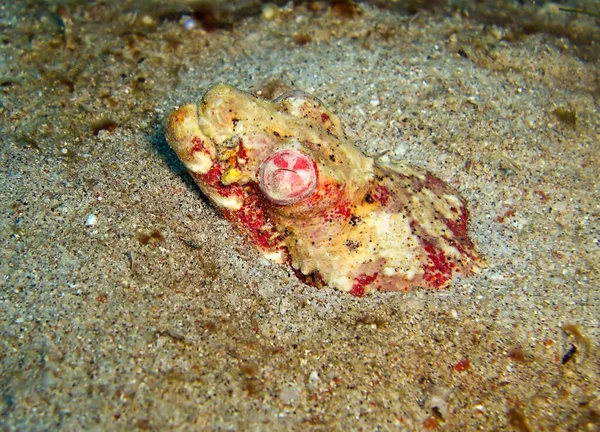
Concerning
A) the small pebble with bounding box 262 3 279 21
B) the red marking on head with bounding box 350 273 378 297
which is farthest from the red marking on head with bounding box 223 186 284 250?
the small pebble with bounding box 262 3 279 21

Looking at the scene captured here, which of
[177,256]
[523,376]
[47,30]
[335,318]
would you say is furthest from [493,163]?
[47,30]

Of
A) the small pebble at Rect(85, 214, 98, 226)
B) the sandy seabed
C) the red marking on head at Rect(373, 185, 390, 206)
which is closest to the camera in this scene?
the sandy seabed

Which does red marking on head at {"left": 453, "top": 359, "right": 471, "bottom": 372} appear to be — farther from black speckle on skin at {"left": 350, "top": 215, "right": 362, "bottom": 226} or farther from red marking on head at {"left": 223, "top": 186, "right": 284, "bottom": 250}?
red marking on head at {"left": 223, "top": 186, "right": 284, "bottom": 250}

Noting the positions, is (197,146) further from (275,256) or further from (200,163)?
(275,256)

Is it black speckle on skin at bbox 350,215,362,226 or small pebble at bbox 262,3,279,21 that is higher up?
small pebble at bbox 262,3,279,21

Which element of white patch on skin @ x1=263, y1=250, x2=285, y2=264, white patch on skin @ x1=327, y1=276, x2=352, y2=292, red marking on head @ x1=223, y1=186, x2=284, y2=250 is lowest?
white patch on skin @ x1=263, y1=250, x2=285, y2=264

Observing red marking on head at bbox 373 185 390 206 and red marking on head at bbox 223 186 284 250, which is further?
red marking on head at bbox 373 185 390 206

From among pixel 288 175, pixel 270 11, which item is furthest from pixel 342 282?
pixel 270 11

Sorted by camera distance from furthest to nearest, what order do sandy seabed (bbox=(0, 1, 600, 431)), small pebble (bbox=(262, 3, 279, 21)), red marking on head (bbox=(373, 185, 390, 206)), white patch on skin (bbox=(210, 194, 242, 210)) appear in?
small pebble (bbox=(262, 3, 279, 21)) → red marking on head (bbox=(373, 185, 390, 206)) → white patch on skin (bbox=(210, 194, 242, 210)) → sandy seabed (bbox=(0, 1, 600, 431))
